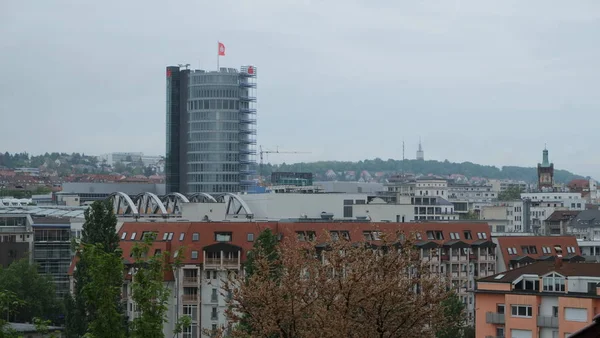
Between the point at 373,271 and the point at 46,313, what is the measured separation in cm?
9047

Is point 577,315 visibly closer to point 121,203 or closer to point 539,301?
point 539,301

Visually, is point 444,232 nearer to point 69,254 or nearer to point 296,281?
point 69,254

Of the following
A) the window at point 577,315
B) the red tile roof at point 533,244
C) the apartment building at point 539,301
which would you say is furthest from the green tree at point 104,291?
the red tile roof at point 533,244

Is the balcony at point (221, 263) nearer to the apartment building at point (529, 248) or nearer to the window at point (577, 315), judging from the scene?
the apartment building at point (529, 248)

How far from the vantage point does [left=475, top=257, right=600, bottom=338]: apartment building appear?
65.4 m

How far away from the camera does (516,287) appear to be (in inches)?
2714

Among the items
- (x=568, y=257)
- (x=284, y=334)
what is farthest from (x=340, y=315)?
(x=568, y=257)

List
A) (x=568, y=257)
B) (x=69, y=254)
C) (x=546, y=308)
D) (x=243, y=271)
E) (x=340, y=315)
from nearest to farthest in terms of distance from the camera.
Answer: (x=340, y=315)
(x=546, y=308)
(x=243, y=271)
(x=568, y=257)
(x=69, y=254)

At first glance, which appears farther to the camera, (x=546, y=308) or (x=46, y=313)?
(x=46, y=313)

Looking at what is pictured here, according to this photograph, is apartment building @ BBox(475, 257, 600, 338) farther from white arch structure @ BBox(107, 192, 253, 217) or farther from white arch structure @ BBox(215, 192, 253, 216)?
white arch structure @ BBox(107, 192, 253, 217)

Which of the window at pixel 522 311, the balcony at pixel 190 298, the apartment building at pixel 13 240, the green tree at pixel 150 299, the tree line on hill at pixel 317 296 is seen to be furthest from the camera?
the apartment building at pixel 13 240

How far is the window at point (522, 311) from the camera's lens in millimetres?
67812

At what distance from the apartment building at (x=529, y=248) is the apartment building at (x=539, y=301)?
48.0 metres

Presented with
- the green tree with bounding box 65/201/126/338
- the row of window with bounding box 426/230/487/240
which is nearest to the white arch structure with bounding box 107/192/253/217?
the row of window with bounding box 426/230/487/240
